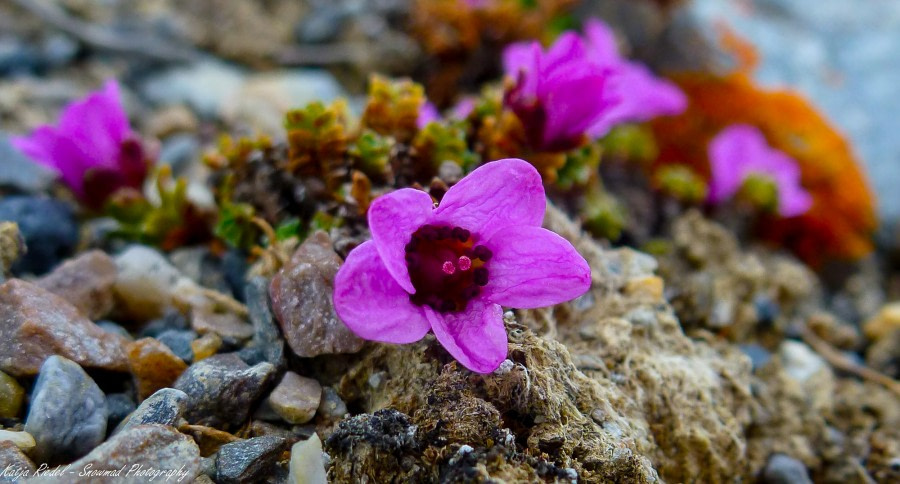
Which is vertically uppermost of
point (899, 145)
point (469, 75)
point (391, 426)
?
point (391, 426)

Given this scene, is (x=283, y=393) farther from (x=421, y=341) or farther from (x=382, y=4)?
(x=382, y=4)

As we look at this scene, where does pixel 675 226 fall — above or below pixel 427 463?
below

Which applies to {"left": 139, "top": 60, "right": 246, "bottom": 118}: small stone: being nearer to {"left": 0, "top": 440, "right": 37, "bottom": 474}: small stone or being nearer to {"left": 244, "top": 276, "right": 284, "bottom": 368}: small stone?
{"left": 244, "top": 276, "right": 284, "bottom": 368}: small stone

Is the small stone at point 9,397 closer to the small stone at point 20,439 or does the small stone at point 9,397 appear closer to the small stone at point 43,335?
the small stone at point 43,335

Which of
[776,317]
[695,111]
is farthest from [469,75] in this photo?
[776,317]

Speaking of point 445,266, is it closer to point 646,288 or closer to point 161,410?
point 161,410

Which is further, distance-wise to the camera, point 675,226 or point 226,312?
point 675,226
